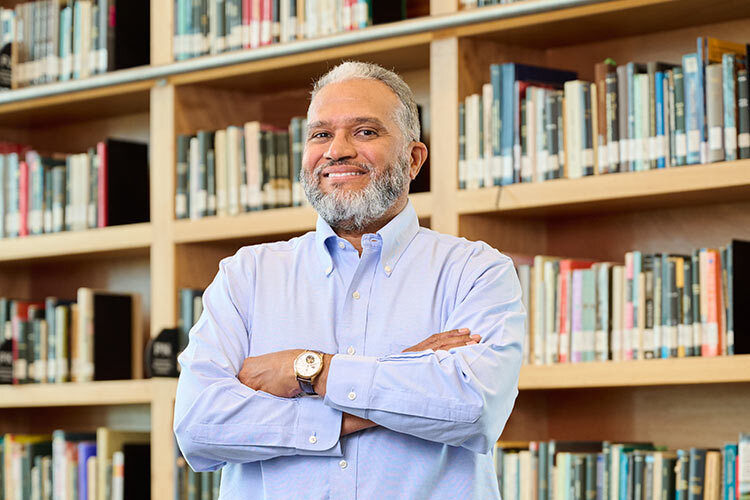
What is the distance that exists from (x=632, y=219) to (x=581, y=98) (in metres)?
0.44

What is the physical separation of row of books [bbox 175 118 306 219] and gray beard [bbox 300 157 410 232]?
1307 millimetres

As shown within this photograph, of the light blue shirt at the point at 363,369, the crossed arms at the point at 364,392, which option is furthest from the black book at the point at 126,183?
the crossed arms at the point at 364,392

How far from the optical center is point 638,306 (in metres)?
2.86

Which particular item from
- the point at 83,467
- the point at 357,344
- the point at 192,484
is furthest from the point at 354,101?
the point at 83,467

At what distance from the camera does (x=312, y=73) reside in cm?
357

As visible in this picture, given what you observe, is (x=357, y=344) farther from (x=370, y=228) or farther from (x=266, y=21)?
(x=266, y=21)

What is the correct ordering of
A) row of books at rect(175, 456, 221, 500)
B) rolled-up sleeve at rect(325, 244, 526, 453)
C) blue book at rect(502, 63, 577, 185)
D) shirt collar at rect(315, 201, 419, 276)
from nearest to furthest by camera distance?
rolled-up sleeve at rect(325, 244, 526, 453)
shirt collar at rect(315, 201, 419, 276)
blue book at rect(502, 63, 577, 185)
row of books at rect(175, 456, 221, 500)

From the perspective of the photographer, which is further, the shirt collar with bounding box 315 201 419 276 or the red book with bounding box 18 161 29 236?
the red book with bounding box 18 161 29 236

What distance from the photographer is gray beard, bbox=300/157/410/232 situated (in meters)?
2.05

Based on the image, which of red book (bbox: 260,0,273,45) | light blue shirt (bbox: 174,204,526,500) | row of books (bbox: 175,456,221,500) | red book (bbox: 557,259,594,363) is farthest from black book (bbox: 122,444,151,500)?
light blue shirt (bbox: 174,204,526,500)

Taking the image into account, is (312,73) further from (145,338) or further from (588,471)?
(588,471)

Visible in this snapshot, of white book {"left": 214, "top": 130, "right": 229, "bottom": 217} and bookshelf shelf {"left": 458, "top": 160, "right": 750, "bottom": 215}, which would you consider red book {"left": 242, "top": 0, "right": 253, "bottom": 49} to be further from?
bookshelf shelf {"left": 458, "top": 160, "right": 750, "bottom": 215}

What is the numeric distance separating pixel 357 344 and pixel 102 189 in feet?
6.72

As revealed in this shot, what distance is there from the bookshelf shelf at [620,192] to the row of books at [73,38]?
4.51 feet
